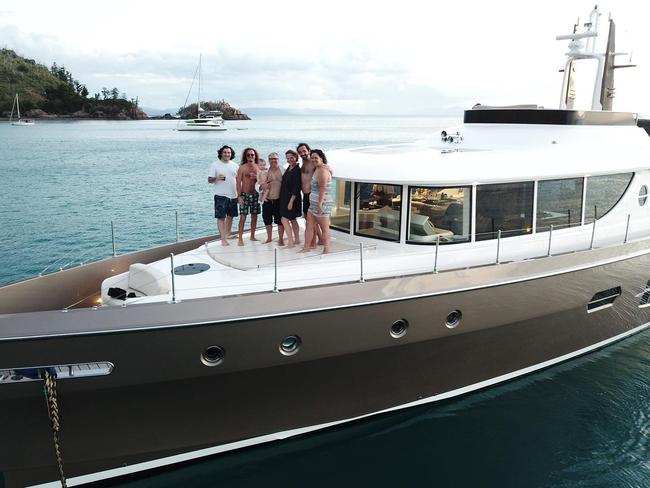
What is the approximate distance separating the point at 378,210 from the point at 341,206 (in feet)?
2.09

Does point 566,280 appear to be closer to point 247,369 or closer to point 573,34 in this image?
point 247,369

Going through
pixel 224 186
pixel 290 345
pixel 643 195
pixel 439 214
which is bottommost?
pixel 290 345

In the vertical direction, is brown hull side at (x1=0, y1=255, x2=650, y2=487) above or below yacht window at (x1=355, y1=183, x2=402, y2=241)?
below

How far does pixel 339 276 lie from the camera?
6.80m

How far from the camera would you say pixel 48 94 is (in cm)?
12838

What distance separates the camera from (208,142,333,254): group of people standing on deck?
7.22 meters

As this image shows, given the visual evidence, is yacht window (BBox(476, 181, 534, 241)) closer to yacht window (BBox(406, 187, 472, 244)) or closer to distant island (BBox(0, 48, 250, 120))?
yacht window (BBox(406, 187, 472, 244))

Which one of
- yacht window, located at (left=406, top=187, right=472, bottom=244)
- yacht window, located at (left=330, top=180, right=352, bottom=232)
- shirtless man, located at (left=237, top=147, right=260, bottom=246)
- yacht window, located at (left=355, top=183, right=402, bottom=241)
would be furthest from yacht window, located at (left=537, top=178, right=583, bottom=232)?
shirtless man, located at (left=237, top=147, right=260, bottom=246)

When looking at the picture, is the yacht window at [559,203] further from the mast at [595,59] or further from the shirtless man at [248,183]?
the shirtless man at [248,183]

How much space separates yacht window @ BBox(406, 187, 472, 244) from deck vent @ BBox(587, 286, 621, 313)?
2.72 m

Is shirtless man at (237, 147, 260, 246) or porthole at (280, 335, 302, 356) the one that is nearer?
porthole at (280, 335, 302, 356)

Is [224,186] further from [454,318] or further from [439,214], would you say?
[454,318]

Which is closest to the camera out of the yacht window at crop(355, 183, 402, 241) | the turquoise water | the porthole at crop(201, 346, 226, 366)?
the porthole at crop(201, 346, 226, 366)

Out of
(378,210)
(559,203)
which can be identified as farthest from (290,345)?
(559,203)
